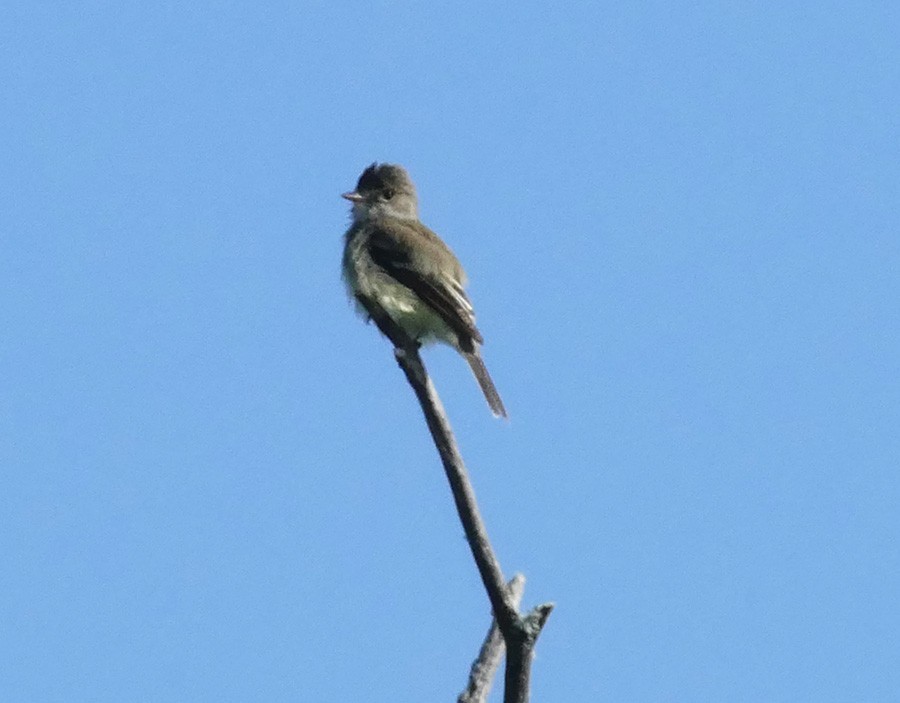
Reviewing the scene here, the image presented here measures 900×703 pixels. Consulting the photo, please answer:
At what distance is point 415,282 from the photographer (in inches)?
350

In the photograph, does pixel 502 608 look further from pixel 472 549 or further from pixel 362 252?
pixel 362 252

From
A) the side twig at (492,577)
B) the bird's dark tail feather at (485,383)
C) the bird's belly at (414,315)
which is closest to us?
the side twig at (492,577)

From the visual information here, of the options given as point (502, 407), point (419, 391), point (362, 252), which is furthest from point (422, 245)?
point (419, 391)

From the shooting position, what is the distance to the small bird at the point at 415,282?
8.53 metres

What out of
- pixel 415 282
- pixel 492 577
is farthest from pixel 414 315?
pixel 492 577

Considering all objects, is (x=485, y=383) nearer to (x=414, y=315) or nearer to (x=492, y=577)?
(x=414, y=315)

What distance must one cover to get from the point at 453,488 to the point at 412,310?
461 centimetres

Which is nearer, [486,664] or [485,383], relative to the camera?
[486,664]

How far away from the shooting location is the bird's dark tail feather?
8109 millimetres

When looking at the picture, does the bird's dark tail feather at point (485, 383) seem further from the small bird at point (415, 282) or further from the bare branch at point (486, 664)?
the bare branch at point (486, 664)

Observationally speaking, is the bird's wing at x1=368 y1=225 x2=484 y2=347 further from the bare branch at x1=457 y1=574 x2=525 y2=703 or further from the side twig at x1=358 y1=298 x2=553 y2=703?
the bare branch at x1=457 y1=574 x2=525 y2=703

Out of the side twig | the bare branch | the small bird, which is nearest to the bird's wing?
the small bird

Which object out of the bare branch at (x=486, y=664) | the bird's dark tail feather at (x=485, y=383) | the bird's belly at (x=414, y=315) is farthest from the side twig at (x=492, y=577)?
the bird's belly at (x=414, y=315)

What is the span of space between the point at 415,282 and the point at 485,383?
0.92 m
